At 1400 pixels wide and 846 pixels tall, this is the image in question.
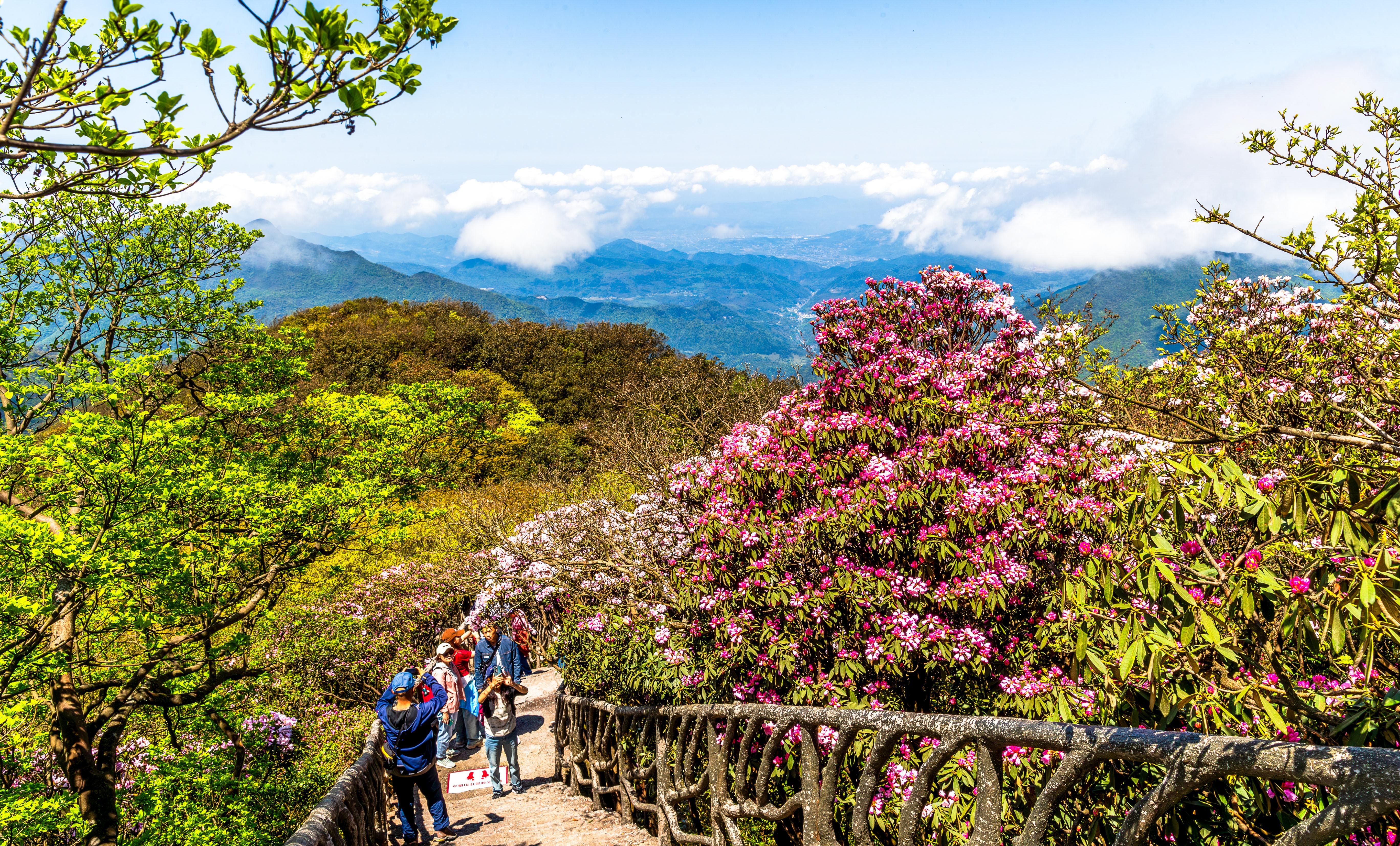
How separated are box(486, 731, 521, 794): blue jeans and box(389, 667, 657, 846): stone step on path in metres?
0.14

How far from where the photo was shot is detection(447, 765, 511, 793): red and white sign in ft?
26.3

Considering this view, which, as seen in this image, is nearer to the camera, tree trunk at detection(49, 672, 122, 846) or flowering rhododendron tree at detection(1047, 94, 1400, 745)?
flowering rhododendron tree at detection(1047, 94, 1400, 745)

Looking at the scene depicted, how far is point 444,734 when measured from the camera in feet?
28.5

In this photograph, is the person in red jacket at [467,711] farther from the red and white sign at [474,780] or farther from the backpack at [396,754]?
the backpack at [396,754]

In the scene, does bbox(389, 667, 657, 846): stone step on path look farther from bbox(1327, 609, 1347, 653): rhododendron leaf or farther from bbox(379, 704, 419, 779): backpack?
bbox(1327, 609, 1347, 653): rhododendron leaf

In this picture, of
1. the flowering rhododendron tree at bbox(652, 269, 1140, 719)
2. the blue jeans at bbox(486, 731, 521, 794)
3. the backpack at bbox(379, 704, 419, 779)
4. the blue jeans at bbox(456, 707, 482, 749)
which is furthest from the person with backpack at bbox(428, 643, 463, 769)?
the flowering rhododendron tree at bbox(652, 269, 1140, 719)

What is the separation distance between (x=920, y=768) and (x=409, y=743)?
4512 millimetres

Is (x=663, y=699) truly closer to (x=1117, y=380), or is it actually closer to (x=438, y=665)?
(x=438, y=665)

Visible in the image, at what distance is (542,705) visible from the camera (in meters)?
11.4

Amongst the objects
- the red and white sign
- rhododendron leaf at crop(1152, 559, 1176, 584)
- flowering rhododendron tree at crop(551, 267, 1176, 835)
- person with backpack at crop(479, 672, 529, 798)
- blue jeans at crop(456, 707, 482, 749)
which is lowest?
the red and white sign

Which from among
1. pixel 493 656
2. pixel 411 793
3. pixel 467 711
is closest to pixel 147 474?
pixel 411 793

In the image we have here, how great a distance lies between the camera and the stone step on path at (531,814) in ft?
18.4

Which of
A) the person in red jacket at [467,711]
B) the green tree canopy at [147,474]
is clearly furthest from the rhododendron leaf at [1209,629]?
the person in red jacket at [467,711]

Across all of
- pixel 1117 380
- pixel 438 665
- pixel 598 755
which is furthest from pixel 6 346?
pixel 1117 380
